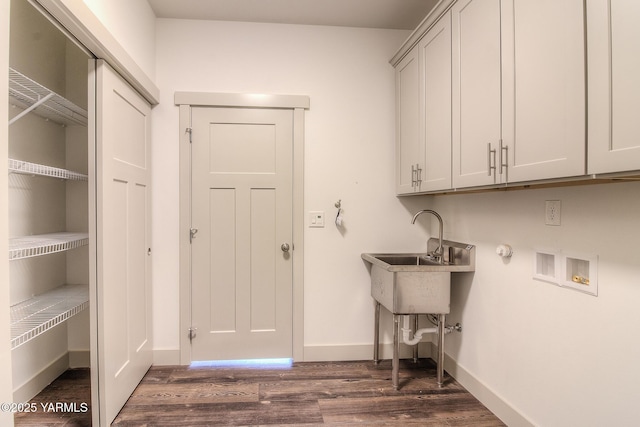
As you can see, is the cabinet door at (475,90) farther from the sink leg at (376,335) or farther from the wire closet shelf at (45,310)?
the wire closet shelf at (45,310)

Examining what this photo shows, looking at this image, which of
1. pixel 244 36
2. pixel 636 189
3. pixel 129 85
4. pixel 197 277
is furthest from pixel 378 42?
pixel 197 277

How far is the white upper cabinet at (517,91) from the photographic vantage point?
1.17 m

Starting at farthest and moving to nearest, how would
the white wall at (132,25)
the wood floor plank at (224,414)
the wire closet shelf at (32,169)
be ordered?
1. the wood floor plank at (224,414)
2. the white wall at (132,25)
3. the wire closet shelf at (32,169)

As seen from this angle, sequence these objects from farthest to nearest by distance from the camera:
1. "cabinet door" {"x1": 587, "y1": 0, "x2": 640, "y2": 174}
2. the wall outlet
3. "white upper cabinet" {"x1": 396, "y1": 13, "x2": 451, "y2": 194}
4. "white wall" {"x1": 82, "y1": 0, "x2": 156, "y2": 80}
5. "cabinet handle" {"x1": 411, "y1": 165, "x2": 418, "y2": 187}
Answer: "cabinet handle" {"x1": 411, "y1": 165, "x2": 418, "y2": 187} < "white upper cabinet" {"x1": 396, "y1": 13, "x2": 451, "y2": 194} < "white wall" {"x1": 82, "y1": 0, "x2": 156, "y2": 80} < the wall outlet < "cabinet door" {"x1": 587, "y1": 0, "x2": 640, "y2": 174}

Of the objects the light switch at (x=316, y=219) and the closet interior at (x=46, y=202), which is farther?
the light switch at (x=316, y=219)

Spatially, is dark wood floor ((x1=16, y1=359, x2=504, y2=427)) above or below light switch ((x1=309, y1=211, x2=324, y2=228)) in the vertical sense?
→ below

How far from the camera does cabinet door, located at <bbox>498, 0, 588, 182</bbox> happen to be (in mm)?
1146

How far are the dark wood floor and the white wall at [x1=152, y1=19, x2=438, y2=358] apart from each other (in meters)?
0.31

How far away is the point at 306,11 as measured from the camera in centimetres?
245

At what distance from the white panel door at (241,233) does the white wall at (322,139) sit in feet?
0.56

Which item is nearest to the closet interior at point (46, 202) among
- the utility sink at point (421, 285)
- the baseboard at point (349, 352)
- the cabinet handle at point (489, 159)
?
the baseboard at point (349, 352)

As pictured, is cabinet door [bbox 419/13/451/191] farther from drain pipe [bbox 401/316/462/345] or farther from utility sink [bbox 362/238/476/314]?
drain pipe [bbox 401/316/462/345]

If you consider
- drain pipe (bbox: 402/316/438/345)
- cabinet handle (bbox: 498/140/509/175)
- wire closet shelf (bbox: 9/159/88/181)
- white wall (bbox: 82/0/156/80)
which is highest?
white wall (bbox: 82/0/156/80)

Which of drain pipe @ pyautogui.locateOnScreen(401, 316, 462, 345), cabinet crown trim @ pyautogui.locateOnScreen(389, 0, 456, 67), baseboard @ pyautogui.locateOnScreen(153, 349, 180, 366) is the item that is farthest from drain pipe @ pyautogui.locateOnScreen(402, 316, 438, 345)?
cabinet crown trim @ pyautogui.locateOnScreen(389, 0, 456, 67)
